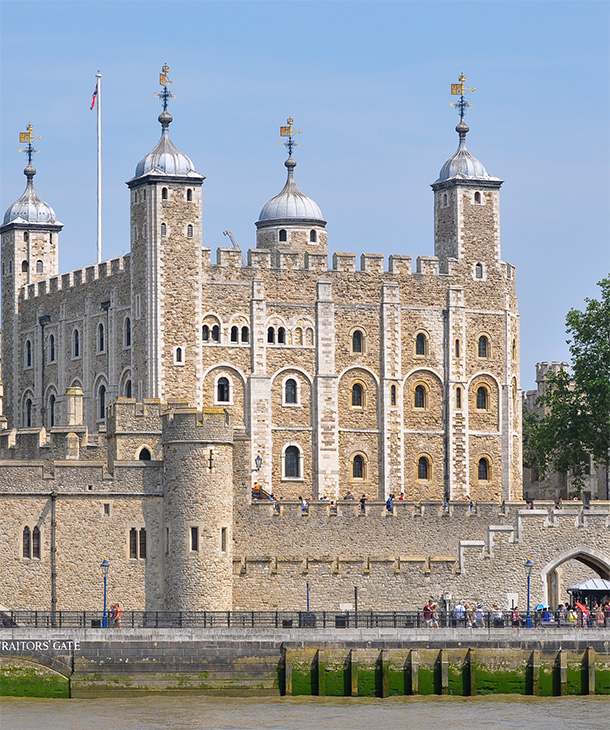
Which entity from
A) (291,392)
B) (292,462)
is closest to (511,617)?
(292,462)

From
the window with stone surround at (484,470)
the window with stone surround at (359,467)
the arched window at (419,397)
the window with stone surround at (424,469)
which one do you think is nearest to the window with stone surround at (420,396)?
the arched window at (419,397)

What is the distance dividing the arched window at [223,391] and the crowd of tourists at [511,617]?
2307 centimetres

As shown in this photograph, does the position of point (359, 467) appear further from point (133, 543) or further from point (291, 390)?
point (133, 543)

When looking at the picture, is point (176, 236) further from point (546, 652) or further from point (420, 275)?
point (546, 652)

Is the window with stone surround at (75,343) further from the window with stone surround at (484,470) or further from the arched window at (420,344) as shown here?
the window with stone surround at (484,470)

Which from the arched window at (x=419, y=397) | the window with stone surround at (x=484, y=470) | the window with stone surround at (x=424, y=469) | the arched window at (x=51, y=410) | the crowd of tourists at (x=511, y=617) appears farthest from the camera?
the arched window at (x=51, y=410)

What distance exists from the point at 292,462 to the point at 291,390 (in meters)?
2.95

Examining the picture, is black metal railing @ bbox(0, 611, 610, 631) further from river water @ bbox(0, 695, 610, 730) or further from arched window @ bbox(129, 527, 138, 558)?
river water @ bbox(0, 695, 610, 730)

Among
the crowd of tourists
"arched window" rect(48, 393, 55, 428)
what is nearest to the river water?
the crowd of tourists

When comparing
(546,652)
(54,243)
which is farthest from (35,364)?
(546,652)

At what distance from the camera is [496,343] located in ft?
332

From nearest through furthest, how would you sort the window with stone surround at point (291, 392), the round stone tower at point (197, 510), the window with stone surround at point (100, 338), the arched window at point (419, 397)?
the round stone tower at point (197, 510), the window with stone surround at point (291, 392), the arched window at point (419, 397), the window with stone surround at point (100, 338)

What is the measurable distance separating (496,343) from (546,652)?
107ft

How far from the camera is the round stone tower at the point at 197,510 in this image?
74.2 m
